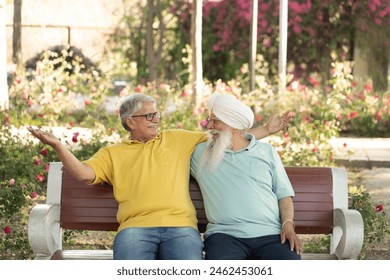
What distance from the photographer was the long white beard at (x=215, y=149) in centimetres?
466

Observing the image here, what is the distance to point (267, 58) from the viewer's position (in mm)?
17375

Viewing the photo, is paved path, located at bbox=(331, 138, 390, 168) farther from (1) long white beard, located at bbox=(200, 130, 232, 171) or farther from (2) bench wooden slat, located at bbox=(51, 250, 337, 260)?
(1) long white beard, located at bbox=(200, 130, 232, 171)

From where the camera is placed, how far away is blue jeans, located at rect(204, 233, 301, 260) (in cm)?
447

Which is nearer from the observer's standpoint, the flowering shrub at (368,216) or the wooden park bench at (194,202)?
the wooden park bench at (194,202)

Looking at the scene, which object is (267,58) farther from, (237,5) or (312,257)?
(312,257)

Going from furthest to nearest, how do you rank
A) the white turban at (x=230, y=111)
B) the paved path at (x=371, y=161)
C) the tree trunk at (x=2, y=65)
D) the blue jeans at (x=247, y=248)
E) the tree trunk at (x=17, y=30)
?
the tree trunk at (x=17, y=30), the tree trunk at (x=2, y=65), the paved path at (x=371, y=161), the white turban at (x=230, y=111), the blue jeans at (x=247, y=248)

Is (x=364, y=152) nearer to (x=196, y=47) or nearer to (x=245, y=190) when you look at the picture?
(x=196, y=47)

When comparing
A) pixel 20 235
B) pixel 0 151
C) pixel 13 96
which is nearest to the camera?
pixel 20 235

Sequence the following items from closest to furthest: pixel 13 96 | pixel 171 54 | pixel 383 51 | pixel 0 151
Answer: pixel 0 151
pixel 13 96
pixel 383 51
pixel 171 54

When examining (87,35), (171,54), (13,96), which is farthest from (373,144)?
(87,35)

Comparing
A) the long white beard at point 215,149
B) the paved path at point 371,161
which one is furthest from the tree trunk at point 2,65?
the long white beard at point 215,149

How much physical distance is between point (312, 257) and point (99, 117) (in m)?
7.75

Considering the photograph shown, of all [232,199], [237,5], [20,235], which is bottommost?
[20,235]

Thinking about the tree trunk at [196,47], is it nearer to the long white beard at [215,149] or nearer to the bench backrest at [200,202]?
the bench backrest at [200,202]
